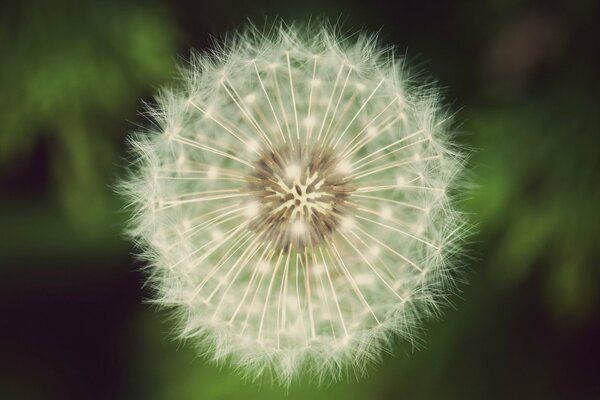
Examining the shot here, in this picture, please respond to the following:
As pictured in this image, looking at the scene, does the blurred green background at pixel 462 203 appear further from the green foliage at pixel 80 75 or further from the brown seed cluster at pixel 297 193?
the brown seed cluster at pixel 297 193

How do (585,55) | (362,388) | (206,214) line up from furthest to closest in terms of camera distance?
(362,388)
(585,55)
(206,214)

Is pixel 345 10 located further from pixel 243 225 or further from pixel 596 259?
pixel 596 259

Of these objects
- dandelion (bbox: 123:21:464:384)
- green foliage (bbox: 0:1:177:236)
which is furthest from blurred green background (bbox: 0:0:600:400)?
dandelion (bbox: 123:21:464:384)

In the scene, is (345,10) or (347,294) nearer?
(347,294)

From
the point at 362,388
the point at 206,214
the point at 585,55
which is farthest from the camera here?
the point at 362,388

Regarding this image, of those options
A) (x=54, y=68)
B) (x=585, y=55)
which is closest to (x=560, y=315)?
(x=585, y=55)

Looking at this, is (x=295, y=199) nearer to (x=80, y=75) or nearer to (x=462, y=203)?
(x=462, y=203)
